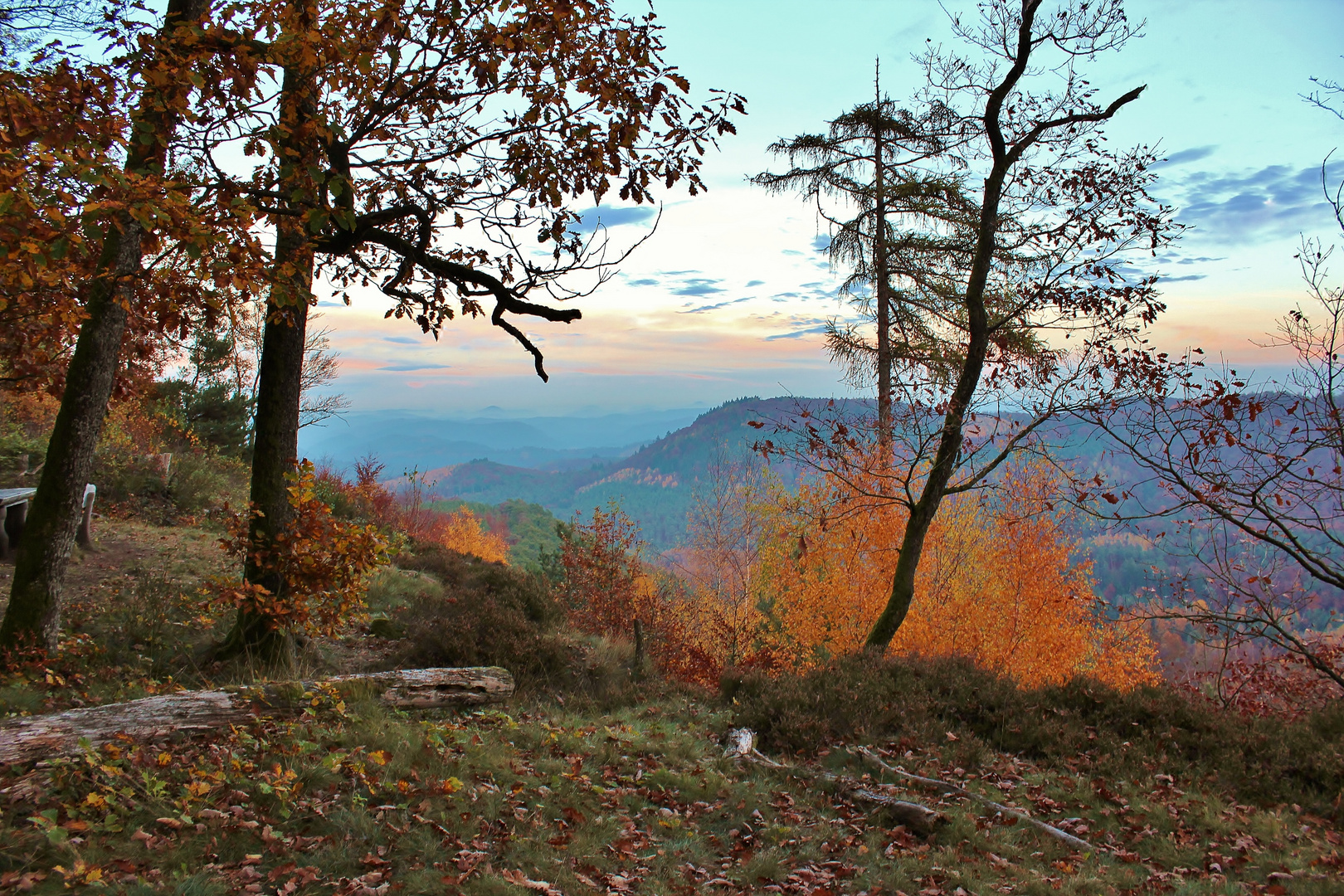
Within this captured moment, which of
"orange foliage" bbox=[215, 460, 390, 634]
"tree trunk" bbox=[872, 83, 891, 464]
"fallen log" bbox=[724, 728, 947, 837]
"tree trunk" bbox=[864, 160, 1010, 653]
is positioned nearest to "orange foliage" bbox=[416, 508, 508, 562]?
"tree trunk" bbox=[872, 83, 891, 464]

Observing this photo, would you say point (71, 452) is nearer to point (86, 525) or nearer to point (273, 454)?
point (273, 454)

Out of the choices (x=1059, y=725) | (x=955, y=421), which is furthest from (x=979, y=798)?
(x=955, y=421)

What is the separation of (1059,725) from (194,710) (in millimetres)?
8657

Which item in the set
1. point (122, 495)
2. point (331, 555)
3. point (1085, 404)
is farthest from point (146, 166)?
point (122, 495)

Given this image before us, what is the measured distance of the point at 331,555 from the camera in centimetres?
755

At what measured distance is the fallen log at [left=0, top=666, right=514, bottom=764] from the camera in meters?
4.68

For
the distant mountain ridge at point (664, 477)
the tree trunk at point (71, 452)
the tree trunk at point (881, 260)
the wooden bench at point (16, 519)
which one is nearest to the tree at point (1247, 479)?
the tree trunk at point (881, 260)

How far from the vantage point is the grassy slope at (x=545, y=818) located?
4.03 metres

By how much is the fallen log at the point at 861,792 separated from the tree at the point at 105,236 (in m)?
6.48

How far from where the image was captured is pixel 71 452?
7.43m

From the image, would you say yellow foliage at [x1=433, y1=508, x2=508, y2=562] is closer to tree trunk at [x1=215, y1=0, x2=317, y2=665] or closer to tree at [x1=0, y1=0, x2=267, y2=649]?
tree trunk at [x1=215, y1=0, x2=317, y2=665]

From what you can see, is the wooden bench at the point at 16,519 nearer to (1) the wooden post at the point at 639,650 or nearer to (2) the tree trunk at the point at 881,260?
(1) the wooden post at the point at 639,650

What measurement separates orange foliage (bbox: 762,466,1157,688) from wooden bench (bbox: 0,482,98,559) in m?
15.2

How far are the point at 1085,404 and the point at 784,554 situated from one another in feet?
49.1
